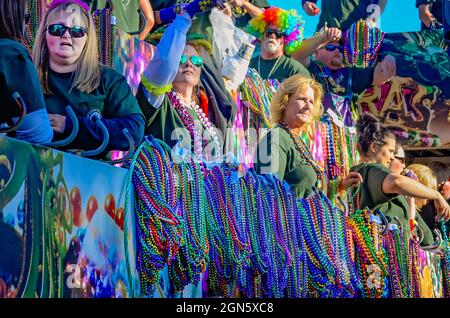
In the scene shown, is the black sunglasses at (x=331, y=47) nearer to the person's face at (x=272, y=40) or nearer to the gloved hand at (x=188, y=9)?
the person's face at (x=272, y=40)

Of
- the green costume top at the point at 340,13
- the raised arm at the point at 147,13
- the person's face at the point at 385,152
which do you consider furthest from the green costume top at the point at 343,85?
the raised arm at the point at 147,13

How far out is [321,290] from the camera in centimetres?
453

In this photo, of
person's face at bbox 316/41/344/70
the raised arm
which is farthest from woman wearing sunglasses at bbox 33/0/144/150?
person's face at bbox 316/41/344/70

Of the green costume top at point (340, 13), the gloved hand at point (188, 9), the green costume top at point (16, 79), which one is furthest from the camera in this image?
the green costume top at point (340, 13)

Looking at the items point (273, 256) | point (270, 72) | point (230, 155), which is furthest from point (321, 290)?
point (270, 72)

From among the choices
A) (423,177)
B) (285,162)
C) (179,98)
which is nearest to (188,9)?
(179,98)

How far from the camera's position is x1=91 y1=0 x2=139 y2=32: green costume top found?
3966 millimetres

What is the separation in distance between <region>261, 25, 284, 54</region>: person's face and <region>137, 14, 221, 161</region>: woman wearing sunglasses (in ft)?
4.40

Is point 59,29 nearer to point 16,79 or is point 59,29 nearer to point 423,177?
point 16,79

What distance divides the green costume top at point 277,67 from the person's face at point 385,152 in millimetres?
700

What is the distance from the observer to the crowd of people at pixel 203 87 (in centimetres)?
326

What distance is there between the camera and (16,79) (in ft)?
9.71

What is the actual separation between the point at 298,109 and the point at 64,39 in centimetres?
182

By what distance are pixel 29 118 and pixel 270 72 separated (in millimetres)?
2990
